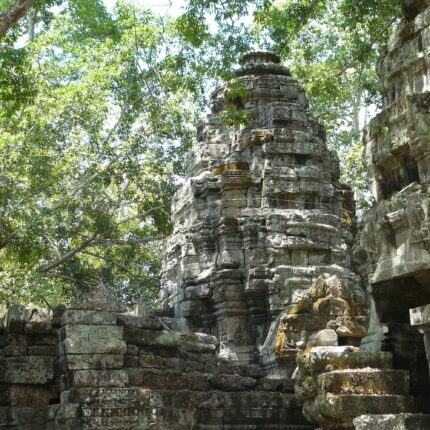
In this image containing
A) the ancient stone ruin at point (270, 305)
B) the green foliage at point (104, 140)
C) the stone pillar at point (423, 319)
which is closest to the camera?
the stone pillar at point (423, 319)

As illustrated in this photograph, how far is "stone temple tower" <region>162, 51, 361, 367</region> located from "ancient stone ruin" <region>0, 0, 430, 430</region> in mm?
32

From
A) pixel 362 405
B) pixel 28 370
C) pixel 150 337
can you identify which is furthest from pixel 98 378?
pixel 362 405

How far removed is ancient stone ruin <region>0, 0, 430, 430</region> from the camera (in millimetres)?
6633

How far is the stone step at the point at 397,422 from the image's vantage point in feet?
19.8

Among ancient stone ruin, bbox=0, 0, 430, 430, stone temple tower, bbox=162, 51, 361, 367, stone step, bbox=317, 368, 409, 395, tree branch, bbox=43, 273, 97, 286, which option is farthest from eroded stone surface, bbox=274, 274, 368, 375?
tree branch, bbox=43, 273, 97, 286

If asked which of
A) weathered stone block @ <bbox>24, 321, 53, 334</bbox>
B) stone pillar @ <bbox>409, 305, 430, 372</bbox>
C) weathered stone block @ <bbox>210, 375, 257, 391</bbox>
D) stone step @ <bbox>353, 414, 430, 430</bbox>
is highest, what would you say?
weathered stone block @ <bbox>24, 321, 53, 334</bbox>

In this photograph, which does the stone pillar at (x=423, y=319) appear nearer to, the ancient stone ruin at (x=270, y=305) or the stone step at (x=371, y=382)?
the ancient stone ruin at (x=270, y=305)

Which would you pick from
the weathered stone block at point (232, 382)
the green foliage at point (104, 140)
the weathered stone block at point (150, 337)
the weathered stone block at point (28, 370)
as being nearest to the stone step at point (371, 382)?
the weathered stone block at point (232, 382)

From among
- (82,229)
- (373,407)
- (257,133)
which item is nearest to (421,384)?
(373,407)

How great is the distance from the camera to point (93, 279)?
22.5 metres

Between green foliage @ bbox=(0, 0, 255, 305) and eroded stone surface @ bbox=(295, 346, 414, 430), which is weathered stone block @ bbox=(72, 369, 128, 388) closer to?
eroded stone surface @ bbox=(295, 346, 414, 430)

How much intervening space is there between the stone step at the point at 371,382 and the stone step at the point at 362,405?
9 cm

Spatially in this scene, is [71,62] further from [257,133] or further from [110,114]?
[257,133]

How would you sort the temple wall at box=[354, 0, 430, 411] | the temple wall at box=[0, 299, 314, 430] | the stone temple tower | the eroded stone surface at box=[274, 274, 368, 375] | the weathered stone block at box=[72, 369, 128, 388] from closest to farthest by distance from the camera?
the temple wall at box=[354, 0, 430, 411], the temple wall at box=[0, 299, 314, 430], the weathered stone block at box=[72, 369, 128, 388], the eroded stone surface at box=[274, 274, 368, 375], the stone temple tower
